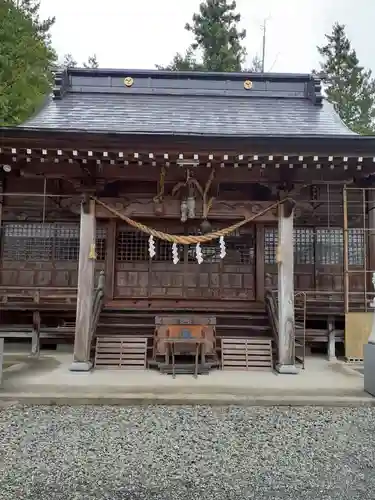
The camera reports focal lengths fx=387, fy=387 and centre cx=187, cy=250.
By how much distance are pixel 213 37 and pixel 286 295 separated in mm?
23095

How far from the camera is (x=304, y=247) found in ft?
31.0

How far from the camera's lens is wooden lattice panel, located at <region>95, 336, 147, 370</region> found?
23.8 ft

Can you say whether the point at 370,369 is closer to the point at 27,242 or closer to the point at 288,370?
the point at 288,370

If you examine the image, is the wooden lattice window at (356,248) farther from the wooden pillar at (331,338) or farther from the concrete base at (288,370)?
the concrete base at (288,370)

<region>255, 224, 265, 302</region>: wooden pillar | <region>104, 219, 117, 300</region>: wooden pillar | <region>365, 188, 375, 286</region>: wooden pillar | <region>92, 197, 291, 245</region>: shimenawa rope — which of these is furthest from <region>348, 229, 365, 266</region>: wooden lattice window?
<region>104, 219, 117, 300</region>: wooden pillar

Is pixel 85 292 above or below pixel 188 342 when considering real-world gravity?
above

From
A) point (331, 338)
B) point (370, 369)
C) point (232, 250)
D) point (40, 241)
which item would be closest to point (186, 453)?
point (370, 369)

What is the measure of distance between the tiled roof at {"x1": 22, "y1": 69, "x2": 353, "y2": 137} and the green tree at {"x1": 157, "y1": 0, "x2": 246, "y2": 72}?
46.3ft

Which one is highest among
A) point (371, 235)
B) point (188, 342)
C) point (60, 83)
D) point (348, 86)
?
point (348, 86)

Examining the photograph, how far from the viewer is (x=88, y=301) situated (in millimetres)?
6938

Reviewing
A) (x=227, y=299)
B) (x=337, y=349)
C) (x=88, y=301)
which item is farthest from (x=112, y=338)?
(x=337, y=349)

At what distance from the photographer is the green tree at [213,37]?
2475cm

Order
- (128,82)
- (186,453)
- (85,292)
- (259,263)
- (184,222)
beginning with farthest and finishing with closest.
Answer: (128,82)
(259,263)
(184,222)
(85,292)
(186,453)

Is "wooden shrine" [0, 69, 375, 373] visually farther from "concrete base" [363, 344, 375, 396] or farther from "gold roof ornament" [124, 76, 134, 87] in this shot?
"concrete base" [363, 344, 375, 396]
